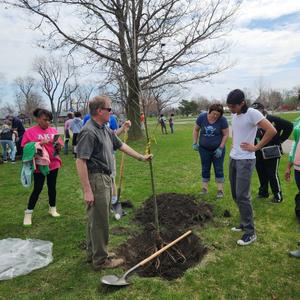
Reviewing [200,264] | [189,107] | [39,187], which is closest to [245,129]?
[200,264]

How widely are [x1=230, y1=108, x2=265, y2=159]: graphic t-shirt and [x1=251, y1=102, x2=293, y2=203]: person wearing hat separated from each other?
1563 millimetres

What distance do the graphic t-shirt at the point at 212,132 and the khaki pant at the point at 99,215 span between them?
3.09 meters

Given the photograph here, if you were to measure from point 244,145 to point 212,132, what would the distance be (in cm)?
214

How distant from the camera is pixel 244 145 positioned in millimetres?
4332

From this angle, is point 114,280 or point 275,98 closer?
point 114,280

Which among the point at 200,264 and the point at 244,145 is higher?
the point at 244,145

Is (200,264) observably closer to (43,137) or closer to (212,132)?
(212,132)

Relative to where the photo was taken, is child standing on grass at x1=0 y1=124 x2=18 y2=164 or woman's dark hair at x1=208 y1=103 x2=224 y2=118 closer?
woman's dark hair at x1=208 y1=103 x2=224 y2=118

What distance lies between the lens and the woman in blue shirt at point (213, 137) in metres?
6.39

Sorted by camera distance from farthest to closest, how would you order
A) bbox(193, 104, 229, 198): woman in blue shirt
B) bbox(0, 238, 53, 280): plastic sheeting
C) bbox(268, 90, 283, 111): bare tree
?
bbox(268, 90, 283, 111): bare tree, bbox(193, 104, 229, 198): woman in blue shirt, bbox(0, 238, 53, 280): plastic sheeting

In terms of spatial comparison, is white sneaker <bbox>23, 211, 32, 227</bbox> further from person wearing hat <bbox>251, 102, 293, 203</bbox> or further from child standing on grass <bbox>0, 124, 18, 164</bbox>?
child standing on grass <bbox>0, 124, 18, 164</bbox>

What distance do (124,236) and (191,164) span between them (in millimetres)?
6646

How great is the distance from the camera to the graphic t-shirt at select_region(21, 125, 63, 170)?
5.59 metres

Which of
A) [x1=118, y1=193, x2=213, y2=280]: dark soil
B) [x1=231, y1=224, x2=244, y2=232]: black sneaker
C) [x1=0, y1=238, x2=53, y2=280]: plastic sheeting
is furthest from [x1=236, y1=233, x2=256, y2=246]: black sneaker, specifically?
[x1=0, y1=238, x2=53, y2=280]: plastic sheeting
